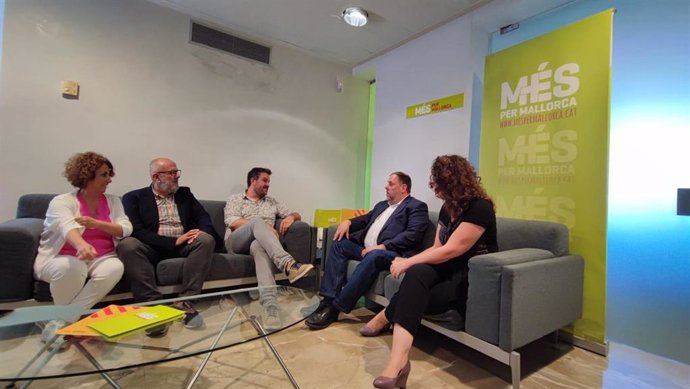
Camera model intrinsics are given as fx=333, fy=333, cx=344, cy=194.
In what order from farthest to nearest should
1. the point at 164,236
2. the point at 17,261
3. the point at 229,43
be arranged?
the point at 229,43 → the point at 164,236 → the point at 17,261

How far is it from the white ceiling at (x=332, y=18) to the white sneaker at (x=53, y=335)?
2798 mm

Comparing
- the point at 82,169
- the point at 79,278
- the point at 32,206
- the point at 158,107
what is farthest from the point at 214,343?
the point at 158,107

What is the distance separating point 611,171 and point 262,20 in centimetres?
326

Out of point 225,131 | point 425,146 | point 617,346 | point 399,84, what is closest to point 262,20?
point 225,131

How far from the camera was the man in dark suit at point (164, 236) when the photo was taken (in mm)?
2148

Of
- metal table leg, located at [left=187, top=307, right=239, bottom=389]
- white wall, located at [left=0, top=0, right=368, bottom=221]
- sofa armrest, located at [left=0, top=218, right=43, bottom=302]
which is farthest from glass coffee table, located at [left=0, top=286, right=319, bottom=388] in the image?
white wall, located at [left=0, top=0, right=368, bottom=221]

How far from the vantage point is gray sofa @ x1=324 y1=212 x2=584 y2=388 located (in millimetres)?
1564

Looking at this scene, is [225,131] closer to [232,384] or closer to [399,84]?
[399,84]

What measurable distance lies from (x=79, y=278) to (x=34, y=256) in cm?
30

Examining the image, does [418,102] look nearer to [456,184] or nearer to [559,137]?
[559,137]

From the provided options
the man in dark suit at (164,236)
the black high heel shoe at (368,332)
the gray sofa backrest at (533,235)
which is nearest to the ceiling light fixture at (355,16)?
the man in dark suit at (164,236)

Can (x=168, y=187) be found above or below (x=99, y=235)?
above

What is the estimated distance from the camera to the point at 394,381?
1523 mm

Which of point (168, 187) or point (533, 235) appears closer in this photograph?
point (533, 235)
